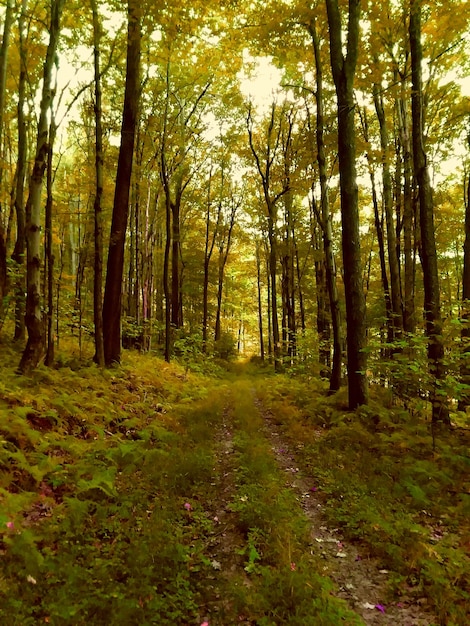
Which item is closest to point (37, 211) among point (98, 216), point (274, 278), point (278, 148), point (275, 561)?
point (98, 216)

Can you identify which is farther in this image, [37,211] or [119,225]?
[119,225]

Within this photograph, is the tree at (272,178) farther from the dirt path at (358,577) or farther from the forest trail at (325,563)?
the dirt path at (358,577)

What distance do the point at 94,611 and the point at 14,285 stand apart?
8445 millimetres

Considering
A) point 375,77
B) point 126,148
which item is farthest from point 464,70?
point 126,148

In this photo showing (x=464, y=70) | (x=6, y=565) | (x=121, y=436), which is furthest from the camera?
(x=464, y=70)

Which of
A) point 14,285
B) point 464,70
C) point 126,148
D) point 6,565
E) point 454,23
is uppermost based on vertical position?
point 464,70

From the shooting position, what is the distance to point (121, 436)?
6766mm

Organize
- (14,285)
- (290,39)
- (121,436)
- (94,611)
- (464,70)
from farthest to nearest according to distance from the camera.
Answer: (464,70)
(290,39)
(14,285)
(121,436)
(94,611)

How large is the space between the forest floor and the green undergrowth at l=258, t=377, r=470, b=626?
0.02 metres

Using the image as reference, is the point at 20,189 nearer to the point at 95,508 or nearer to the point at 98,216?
the point at 98,216

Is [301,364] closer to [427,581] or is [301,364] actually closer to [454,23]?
[454,23]

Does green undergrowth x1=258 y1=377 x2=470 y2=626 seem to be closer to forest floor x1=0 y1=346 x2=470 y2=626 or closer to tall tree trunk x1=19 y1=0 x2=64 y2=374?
forest floor x1=0 y1=346 x2=470 y2=626

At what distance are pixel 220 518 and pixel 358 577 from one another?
1.65 m

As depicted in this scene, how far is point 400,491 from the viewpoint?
16.5ft
